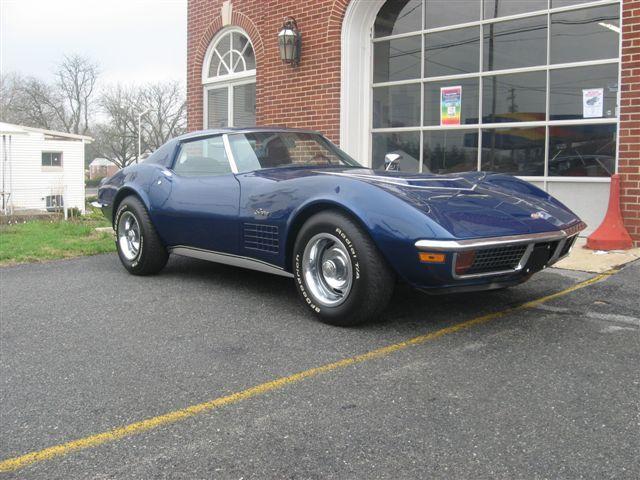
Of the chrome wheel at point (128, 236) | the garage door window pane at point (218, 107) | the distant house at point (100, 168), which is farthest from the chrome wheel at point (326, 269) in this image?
the distant house at point (100, 168)

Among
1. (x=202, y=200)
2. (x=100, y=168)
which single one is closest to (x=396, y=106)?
(x=202, y=200)

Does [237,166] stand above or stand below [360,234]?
above

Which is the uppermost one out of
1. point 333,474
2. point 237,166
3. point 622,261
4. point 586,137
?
point 586,137

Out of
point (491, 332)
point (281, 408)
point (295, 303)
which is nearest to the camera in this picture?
point (281, 408)

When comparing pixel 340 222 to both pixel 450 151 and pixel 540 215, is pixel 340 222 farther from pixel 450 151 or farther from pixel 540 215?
pixel 450 151

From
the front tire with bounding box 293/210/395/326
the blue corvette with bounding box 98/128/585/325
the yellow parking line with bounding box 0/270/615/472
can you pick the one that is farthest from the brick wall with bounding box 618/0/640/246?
the front tire with bounding box 293/210/395/326

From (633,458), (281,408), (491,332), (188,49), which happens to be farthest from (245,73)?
(633,458)

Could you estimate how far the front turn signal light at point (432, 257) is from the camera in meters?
3.46

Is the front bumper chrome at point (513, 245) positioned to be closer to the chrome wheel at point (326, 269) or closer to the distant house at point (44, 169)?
the chrome wheel at point (326, 269)

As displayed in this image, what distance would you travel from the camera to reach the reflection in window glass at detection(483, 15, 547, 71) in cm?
748

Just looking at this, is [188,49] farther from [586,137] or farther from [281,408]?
[281,408]

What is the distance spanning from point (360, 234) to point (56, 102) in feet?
209

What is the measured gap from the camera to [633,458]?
2.25m

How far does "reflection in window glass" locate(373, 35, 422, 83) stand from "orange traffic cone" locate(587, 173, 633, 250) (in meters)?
3.41
